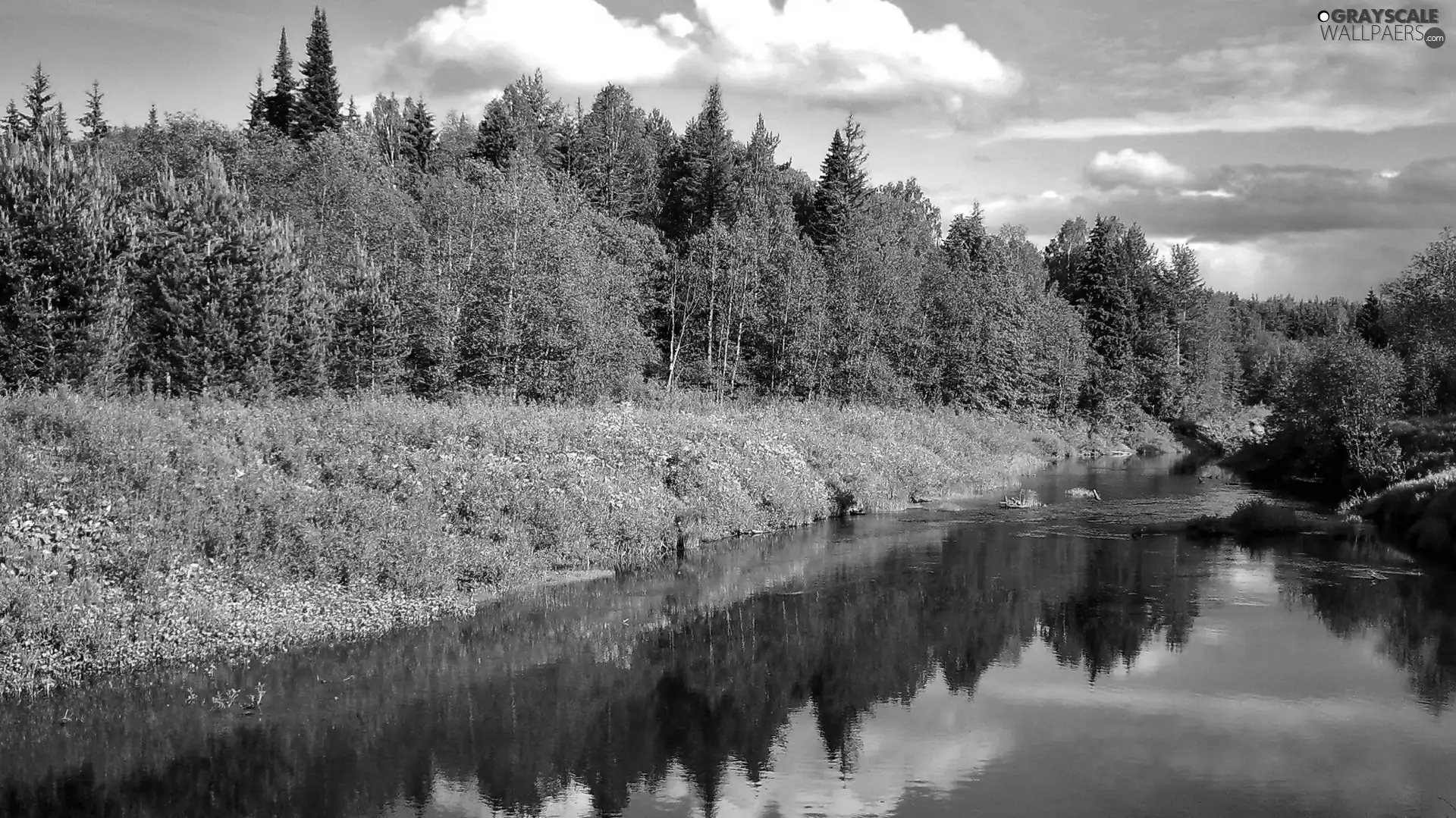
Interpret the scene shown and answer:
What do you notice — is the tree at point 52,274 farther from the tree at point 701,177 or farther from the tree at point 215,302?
the tree at point 701,177

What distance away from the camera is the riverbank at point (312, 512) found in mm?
17906

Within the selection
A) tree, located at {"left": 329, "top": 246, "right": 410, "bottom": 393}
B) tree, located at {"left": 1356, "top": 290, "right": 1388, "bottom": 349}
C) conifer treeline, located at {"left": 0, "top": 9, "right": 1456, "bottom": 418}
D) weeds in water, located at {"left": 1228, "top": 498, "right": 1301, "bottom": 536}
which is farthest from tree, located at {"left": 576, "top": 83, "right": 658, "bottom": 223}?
tree, located at {"left": 1356, "top": 290, "right": 1388, "bottom": 349}

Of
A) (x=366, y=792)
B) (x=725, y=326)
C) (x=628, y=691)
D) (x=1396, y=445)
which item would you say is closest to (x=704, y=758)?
(x=628, y=691)

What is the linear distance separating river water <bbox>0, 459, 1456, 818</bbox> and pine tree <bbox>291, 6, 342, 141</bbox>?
74101 millimetres

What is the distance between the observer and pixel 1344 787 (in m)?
14.5

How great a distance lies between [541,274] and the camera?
154ft

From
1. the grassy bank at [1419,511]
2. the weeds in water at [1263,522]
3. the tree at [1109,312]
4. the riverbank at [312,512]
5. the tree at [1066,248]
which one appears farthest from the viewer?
the tree at [1066,248]

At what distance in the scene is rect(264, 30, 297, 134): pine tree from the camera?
90.2 metres

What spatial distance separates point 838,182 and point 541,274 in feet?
139

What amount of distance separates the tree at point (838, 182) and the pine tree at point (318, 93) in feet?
135

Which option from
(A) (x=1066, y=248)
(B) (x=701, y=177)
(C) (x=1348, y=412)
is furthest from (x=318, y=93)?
(A) (x=1066, y=248)

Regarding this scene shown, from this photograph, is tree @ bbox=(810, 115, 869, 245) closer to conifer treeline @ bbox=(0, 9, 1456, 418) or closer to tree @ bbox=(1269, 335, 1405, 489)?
conifer treeline @ bbox=(0, 9, 1456, 418)

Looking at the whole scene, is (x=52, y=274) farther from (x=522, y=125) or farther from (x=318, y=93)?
(x=318, y=93)

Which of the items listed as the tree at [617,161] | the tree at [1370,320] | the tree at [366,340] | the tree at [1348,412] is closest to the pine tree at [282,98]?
the tree at [617,161]
